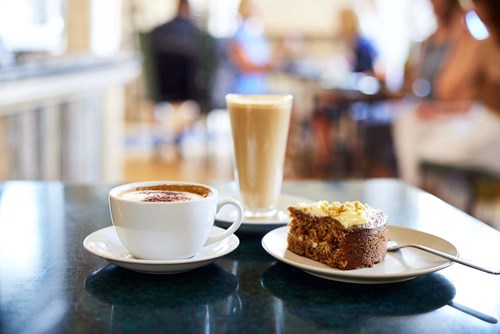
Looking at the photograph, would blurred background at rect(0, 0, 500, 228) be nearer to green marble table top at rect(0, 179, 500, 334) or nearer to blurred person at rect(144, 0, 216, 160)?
blurred person at rect(144, 0, 216, 160)

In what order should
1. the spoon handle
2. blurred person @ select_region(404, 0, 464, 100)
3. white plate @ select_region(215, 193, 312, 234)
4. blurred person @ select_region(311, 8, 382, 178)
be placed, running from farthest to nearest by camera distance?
blurred person @ select_region(311, 8, 382, 178) → blurred person @ select_region(404, 0, 464, 100) → white plate @ select_region(215, 193, 312, 234) → the spoon handle

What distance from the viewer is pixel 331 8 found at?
796 cm

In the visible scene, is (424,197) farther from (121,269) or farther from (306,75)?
(306,75)

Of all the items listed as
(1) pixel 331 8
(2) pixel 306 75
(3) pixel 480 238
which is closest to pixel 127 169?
(2) pixel 306 75

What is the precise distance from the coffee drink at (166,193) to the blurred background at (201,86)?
3.66 feet

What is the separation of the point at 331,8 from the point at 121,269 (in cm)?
751

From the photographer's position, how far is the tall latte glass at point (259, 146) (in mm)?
1049

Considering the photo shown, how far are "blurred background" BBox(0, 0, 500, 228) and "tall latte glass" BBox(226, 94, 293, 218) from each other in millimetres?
975

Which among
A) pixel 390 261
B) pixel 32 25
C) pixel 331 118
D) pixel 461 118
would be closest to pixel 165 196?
pixel 390 261

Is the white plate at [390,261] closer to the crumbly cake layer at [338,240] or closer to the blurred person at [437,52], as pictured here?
the crumbly cake layer at [338,240]

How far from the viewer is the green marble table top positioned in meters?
0.64

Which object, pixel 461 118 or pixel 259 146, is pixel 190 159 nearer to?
pixel 461 118

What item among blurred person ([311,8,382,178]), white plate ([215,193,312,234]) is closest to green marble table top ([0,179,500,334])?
white plate ([215,193,312,234])

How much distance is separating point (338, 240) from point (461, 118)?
2.80 m
